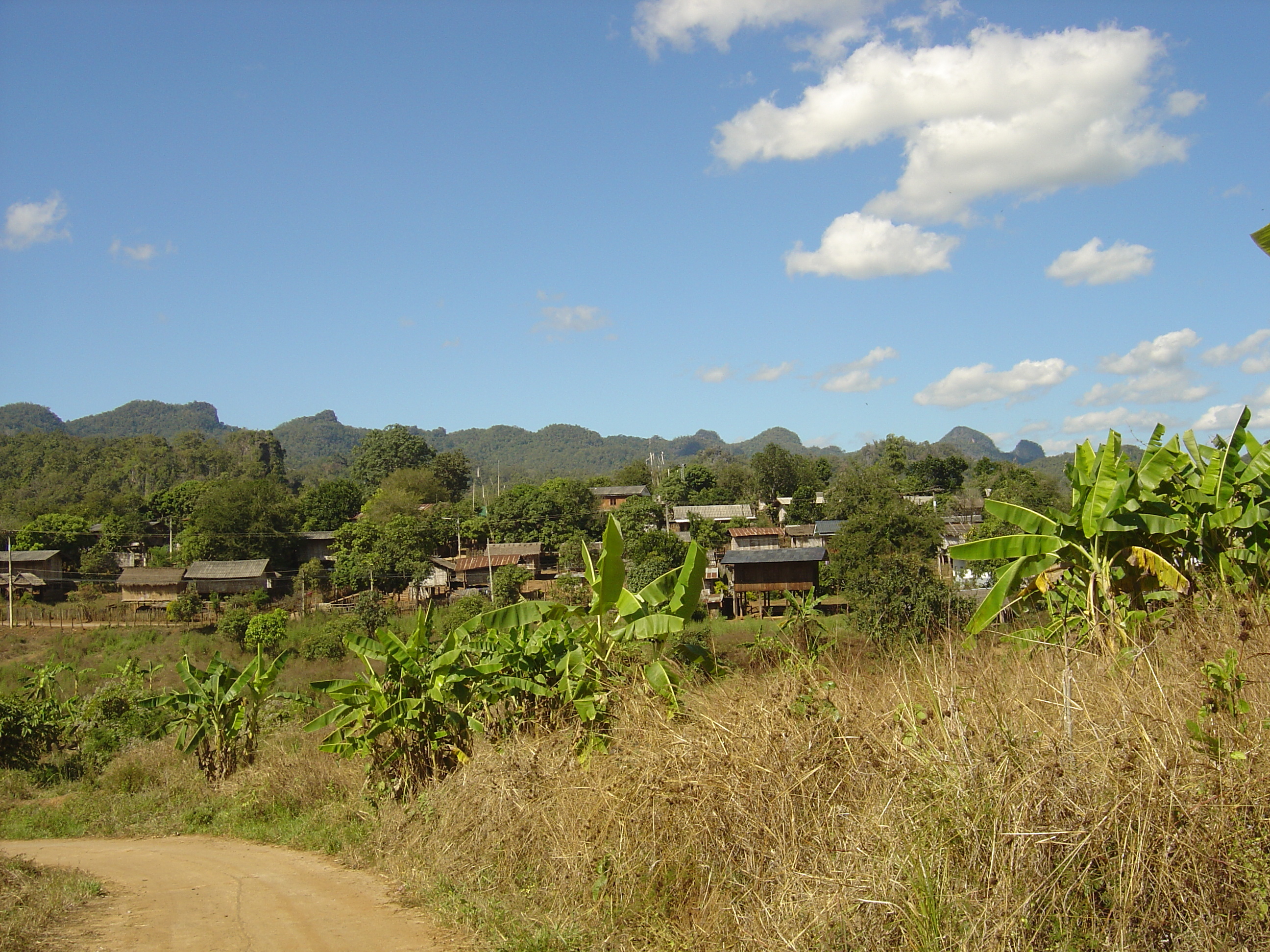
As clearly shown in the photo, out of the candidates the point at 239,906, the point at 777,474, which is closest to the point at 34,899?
the point at 239,906

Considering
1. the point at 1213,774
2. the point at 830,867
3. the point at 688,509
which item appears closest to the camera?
the point at 1213,774

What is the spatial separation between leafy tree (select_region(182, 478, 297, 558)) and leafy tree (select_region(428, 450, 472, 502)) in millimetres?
28074

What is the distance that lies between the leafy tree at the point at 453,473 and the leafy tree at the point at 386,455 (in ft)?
8.24

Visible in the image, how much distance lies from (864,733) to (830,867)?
0.81m

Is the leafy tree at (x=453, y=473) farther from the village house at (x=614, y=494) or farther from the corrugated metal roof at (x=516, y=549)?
the corrugated metal roof at (x=516, y=549)

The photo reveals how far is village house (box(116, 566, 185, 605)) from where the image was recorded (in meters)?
50.5

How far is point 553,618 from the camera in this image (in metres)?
7.43

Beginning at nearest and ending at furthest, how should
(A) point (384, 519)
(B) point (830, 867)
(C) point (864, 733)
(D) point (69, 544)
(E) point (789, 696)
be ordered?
(B) point (830, 867), (C) point (864, 733), (E) point (789, 696), (D) point (69, 544), (A) point (384, 519)

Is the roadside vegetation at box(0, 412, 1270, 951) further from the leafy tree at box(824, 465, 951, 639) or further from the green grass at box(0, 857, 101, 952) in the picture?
the leafy tree at box(824, 465, 951, 639)

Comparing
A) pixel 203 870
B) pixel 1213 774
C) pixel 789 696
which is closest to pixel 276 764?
pixel 203 870

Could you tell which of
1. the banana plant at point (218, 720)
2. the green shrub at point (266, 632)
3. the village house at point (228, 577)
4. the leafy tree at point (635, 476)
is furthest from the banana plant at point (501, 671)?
the leafy tree at point (635, 476)

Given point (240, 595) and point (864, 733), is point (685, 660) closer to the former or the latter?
point (864, 733)

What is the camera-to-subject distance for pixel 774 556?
136 feet

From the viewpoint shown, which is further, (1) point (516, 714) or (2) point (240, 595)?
(2) point (240, 595)
